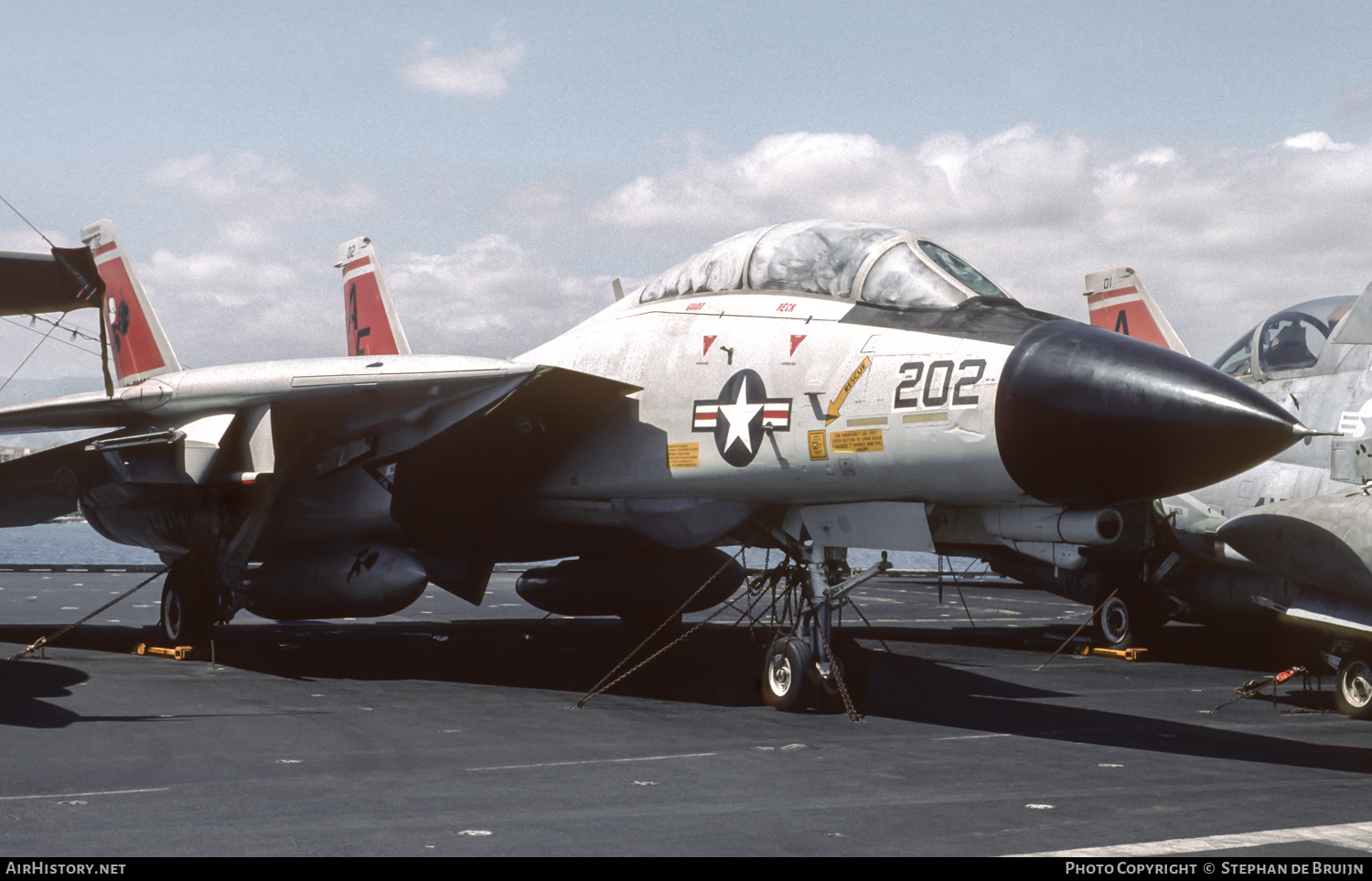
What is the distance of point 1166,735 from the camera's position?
856 cm

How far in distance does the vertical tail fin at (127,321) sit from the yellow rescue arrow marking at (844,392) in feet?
34.6

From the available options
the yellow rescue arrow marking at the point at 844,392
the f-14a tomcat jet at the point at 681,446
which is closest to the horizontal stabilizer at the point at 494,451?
the f-14a tomcat jet at the point at 681,446

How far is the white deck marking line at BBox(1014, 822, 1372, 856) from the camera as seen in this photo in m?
5.06

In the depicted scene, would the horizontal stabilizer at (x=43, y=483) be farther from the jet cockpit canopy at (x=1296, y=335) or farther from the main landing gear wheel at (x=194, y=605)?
the jet cockpit canopy at (x=1296, y=335)

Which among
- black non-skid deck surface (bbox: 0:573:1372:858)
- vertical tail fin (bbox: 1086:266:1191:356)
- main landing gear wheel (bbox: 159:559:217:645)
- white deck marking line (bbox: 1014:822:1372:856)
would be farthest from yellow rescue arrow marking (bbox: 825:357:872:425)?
vertical tail fin (bbox: 1086:266:1191:356)

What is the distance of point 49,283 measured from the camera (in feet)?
57.7

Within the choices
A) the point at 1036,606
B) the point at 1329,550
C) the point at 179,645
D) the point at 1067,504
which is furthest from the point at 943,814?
the point at 1036,606

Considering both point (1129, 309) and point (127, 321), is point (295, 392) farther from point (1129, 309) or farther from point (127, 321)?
point (1129, 309)

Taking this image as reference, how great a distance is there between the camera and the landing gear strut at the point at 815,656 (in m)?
9.06

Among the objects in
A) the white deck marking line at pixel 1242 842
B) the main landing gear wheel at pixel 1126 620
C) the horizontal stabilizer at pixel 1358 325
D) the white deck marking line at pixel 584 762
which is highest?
the horizontal stabilizer at pixel 1358 325

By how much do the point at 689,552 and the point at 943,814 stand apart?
6858 mm

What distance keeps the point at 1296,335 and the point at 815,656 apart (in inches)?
265
